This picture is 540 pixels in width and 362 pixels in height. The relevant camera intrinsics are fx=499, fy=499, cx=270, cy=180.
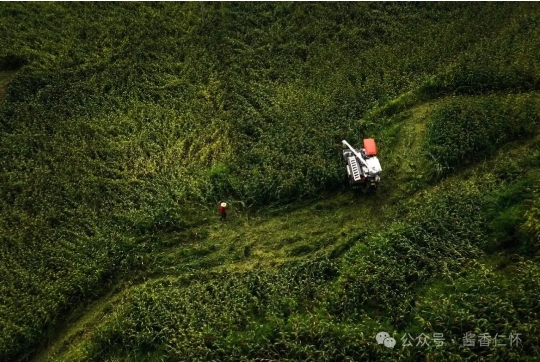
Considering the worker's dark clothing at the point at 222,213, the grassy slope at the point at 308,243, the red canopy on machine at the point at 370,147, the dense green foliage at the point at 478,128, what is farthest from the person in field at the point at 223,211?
the dense green foliage at the point at 478,128

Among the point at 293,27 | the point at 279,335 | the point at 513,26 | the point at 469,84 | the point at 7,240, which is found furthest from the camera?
the point at 293,27

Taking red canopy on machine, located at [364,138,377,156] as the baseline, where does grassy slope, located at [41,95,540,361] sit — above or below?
below

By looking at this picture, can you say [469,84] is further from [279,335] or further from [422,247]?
[279,335]

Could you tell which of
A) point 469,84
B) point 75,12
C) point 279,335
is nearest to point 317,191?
point 279,335

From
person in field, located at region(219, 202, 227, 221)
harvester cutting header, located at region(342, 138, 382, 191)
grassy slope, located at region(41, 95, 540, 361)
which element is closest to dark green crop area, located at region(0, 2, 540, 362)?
grassy slope, located at region(41, 95, 540, 361)

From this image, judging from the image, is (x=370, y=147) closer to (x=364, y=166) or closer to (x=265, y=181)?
(x=364, y=166)

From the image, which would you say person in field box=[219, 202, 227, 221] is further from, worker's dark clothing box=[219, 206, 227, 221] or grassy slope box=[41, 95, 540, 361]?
grassy slope box=[41, 95, 540, 361]

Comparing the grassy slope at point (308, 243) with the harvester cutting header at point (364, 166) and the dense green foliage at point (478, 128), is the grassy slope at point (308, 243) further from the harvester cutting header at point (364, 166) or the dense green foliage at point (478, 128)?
the harvester cutting header at point (364, 166)

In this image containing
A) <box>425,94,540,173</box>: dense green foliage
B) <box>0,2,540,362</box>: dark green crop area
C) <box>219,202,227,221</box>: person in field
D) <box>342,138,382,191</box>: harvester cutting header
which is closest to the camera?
<box>0,2,540,362</box>: dark green crop area

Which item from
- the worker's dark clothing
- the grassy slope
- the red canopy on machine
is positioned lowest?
the grassy slope
